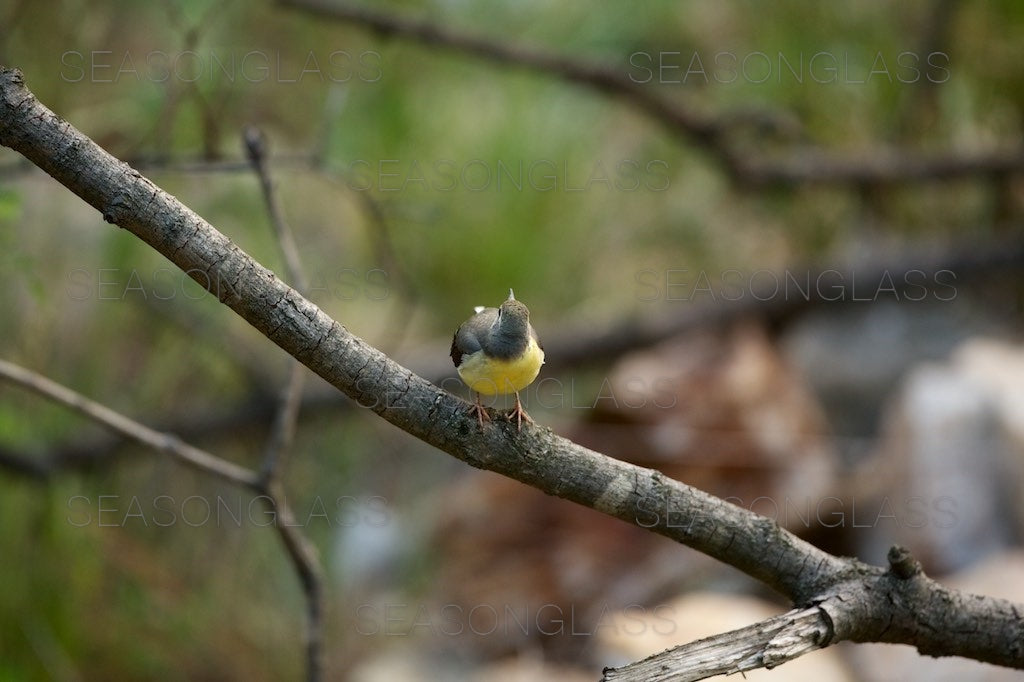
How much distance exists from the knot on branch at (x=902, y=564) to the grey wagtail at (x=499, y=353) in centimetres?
71

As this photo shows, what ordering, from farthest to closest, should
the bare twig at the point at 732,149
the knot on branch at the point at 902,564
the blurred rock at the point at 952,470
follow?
the bare twig at the point at 732,149 → the blurred rock at the point at 952,470 → the knot on branch at the point at 902,564

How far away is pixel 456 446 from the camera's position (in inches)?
63.6

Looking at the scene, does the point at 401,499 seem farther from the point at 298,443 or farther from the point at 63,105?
the point at 63,105

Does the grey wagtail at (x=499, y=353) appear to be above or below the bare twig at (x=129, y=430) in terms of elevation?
below

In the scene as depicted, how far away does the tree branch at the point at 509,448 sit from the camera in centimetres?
146

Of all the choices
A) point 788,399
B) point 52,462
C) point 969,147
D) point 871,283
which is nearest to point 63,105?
point 52,462

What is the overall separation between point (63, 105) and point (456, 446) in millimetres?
3001

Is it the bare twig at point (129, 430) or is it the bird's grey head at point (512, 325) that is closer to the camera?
the bird's grey head at point (512, 325)

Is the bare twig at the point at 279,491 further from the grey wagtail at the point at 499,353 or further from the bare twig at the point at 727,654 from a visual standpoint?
the bare twig at the point at 727,654

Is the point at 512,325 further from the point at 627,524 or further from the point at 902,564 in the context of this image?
the point at 627,524

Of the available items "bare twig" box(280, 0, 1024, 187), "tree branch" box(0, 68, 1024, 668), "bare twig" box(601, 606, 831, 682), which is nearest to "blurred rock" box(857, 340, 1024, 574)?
"bare twig" box(280, 0, 1024, 187)

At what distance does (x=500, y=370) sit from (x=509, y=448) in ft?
0.42

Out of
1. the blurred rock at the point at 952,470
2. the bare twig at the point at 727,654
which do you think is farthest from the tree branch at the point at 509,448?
the blurred rock at the point at 952,470

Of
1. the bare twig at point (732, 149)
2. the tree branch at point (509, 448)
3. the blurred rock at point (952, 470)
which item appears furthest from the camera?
the bare twig at point (732, 149)
